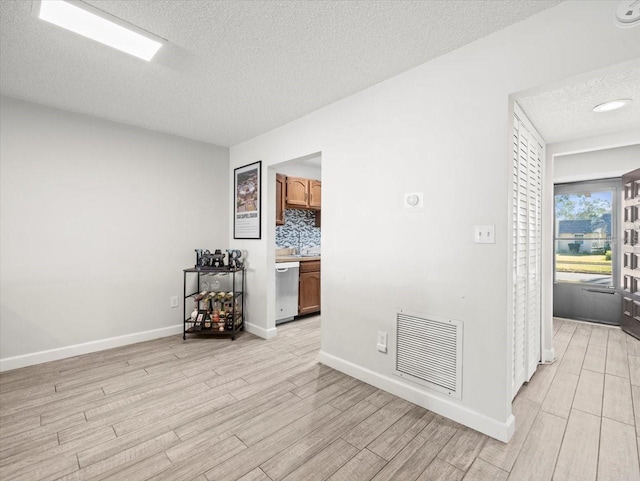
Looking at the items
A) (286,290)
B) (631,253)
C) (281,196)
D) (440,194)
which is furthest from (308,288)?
(631,253)

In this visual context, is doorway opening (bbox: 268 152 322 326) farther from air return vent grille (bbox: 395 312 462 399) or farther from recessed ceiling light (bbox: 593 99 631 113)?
recessed ceiling light (bbox: 593 99 631 113)

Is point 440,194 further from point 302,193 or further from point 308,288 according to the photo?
point 302,193

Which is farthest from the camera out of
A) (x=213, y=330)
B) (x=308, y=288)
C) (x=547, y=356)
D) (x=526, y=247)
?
(x=308, y=288)

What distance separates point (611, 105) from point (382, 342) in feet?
8.08

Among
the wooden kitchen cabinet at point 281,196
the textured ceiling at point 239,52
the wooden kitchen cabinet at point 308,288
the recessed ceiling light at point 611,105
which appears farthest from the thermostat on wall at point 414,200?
the wooden kitchen cabinet at point 281,196

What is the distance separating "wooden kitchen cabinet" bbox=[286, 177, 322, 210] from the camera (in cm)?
469

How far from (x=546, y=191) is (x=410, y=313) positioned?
1908mm

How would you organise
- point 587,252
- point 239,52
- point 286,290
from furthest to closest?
point 587,252
point 286,290
point 239,52

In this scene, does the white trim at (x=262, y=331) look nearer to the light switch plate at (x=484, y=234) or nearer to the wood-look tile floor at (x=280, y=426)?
the wood-look tile floor at (x=280, y=426)

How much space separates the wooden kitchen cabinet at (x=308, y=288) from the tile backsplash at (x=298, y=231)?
763mm

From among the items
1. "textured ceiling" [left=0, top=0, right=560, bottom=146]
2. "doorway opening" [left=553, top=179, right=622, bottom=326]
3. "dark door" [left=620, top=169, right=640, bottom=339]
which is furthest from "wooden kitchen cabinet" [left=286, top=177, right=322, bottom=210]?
"dark door" [left=620, top=169, right=640, bottom=339]

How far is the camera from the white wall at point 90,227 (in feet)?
9.15

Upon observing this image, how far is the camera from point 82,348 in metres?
3.12

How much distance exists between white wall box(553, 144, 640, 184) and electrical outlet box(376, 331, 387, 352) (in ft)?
9.67
